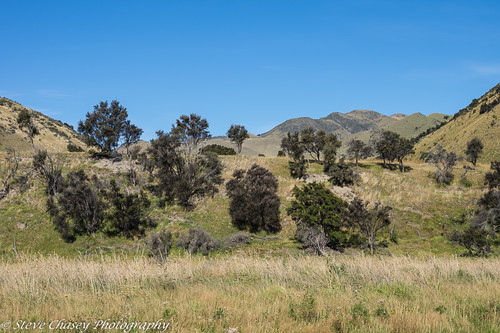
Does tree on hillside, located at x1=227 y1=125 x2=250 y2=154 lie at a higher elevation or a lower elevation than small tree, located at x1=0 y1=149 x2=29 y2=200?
higher

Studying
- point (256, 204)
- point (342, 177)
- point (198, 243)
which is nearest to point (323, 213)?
point (256, 204)

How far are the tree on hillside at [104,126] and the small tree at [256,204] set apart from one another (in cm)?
2338

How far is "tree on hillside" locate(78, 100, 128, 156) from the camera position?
146ft

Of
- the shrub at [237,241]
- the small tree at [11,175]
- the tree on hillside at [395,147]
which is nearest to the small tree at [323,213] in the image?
the shrub at [237,241]

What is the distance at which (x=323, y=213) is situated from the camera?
82.1 ft

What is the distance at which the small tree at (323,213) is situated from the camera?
24.3 metres

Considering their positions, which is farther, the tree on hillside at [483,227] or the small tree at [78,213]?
Result: the small tree at [78,213]

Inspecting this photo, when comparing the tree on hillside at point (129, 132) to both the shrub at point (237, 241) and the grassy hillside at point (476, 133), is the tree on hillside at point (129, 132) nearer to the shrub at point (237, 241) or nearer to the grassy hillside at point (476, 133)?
the shrub at point (237, 241)

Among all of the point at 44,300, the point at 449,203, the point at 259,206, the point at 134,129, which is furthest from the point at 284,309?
the point at 134,129

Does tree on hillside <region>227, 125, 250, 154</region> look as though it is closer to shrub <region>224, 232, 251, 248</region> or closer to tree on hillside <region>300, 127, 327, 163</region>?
tree on hillside <region>300, 127, 327, 163</region>

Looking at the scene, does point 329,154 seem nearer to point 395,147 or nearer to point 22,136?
point 395,147

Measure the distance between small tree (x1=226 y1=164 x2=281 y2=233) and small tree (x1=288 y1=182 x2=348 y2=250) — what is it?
4.70m

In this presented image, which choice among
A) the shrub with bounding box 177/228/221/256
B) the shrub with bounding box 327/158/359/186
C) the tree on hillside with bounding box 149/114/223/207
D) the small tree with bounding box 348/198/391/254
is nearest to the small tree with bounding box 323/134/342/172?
the shrub with bounding box 327/158/359/186

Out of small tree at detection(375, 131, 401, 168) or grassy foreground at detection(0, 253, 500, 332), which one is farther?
small tree at detection(375, 131, 401, 168)
